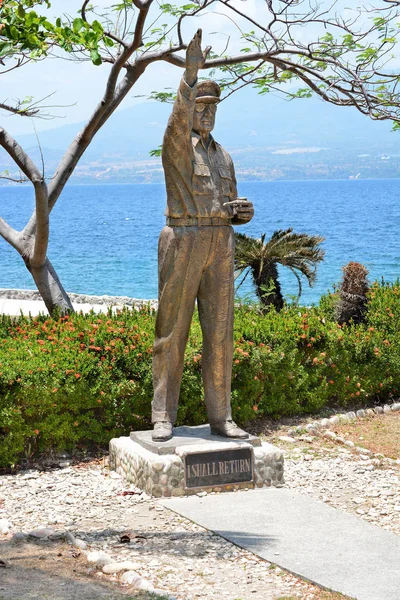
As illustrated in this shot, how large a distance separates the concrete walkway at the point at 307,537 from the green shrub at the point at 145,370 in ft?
5.14

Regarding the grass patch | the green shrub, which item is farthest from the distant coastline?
the grass patch

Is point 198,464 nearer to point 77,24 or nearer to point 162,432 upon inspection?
point 162,432

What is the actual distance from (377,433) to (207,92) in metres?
4.23

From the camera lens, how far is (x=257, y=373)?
9.37 metres

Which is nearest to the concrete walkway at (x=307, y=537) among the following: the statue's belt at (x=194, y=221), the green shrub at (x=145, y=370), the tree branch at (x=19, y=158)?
the green shrub at (x=145, y=370)

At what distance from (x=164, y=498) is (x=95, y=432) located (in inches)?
57.4

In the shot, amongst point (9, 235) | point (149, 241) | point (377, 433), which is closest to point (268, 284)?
point (9, 235)

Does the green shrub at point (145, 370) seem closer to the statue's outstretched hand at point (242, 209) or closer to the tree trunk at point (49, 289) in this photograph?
the tree trunk at point (49, 289)

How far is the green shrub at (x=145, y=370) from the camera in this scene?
26.1 ft

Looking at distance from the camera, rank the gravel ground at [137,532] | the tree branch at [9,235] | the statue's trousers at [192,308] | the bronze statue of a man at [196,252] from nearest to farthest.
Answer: the gravel ground at [137,532]
the bronze statue of a man at [196,252]
the statue's trousers at [192,308]
the tree branch at [9,235]

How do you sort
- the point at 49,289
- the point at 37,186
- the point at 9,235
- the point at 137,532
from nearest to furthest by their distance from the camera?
the point at 137,532 < the point at 37,186 < the point at 49,289 < the point at 9,235

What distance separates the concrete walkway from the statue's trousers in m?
0.87

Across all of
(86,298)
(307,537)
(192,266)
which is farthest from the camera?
(86,298)

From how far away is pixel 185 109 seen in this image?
6.88 meters
